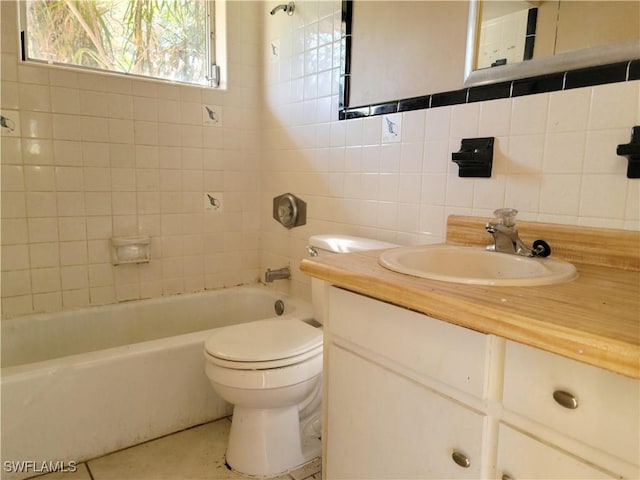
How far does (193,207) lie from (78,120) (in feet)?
2.15

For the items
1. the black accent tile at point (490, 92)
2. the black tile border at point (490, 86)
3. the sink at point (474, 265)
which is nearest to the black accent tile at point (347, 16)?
the black tile border at point (490, 86)

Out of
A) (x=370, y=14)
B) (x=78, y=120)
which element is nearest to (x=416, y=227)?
(x=370, y=14)

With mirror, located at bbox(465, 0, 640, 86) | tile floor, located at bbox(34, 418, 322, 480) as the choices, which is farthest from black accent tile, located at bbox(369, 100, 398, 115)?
→ tile floor, located at bbox(34, 418, 322, 480)

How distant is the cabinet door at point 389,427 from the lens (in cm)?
75

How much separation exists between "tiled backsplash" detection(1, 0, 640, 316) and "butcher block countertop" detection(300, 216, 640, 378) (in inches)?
2.9

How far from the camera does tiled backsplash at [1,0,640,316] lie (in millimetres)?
1111

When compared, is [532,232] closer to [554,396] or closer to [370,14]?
[554,396]

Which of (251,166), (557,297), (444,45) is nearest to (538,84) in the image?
(444,45)

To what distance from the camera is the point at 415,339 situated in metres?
0.81

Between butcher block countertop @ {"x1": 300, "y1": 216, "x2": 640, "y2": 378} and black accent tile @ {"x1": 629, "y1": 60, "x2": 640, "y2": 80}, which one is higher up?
black accent tile @ {"x1": 629, "y1": 60, "x2": 640, "y2": 80}

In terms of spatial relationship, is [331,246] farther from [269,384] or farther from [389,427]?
[389,427]

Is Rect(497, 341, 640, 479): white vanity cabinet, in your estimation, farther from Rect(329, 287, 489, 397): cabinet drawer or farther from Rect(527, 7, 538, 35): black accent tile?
Rect(527, 7, 538, 35): black accent tile

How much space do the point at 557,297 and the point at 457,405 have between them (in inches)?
10.3

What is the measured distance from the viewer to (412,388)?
2.72 feet
